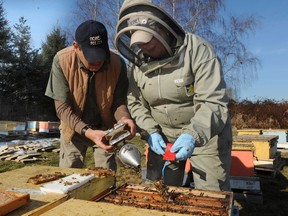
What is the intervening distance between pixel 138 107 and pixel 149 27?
0.66m

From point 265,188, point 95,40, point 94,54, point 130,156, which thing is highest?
point 95,40

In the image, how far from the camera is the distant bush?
1623 centimetres

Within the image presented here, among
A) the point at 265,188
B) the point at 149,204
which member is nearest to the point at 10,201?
the point at 149,204

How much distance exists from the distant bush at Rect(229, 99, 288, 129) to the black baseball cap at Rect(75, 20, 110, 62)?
14517 mm

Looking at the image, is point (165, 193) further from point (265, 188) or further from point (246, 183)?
point (265, 188)

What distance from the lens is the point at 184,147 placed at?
1.80 m

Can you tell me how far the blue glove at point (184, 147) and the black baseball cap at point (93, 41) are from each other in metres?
0.90

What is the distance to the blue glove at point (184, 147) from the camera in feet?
5.88

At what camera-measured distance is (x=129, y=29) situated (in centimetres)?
218

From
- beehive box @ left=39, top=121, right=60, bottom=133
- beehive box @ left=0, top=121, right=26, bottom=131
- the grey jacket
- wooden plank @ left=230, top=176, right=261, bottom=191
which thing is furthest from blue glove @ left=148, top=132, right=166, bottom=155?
beehive box @ left=39, top=121, right=60, bottom=133

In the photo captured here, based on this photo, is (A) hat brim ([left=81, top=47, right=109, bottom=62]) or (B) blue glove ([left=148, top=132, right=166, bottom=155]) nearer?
(B) blue glove ([left=148, top=132, right=166, bottom=155])

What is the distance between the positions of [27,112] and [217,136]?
19.5 meters

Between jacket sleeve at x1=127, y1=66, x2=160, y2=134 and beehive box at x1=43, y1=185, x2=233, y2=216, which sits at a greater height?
jacket sleeve at x1=127, y1=66, x2=160, y2=134

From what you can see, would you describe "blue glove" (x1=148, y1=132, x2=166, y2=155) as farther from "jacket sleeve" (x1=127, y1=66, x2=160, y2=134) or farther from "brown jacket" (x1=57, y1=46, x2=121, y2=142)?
"brown jacket" (x1=57, y1=46, x2=121, y2=142)
